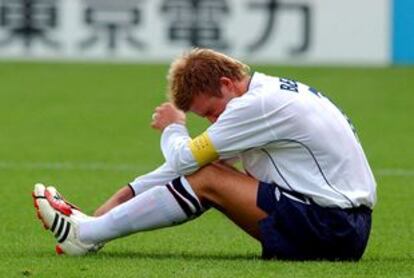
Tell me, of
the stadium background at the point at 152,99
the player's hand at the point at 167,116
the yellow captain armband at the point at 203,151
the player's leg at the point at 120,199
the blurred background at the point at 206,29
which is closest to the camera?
the yellow captain armband at the point at 203,151

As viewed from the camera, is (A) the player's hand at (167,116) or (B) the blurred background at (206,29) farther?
(B) the blurred background at (206,29)

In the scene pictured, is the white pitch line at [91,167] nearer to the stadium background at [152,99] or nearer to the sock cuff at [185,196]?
the stadium background at [152,99]

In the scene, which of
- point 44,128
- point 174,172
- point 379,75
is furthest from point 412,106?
point 174,172

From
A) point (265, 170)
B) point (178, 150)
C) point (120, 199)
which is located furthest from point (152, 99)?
point (178, 150)

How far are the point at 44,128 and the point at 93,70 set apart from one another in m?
7.26

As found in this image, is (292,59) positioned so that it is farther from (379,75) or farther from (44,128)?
(44,128)

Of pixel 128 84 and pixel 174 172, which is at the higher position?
pixel 174 172

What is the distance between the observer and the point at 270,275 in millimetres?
8242

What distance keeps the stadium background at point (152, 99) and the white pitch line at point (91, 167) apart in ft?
0.04

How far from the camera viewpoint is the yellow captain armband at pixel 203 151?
341 inches

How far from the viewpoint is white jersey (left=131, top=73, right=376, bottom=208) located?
8688 millimetres

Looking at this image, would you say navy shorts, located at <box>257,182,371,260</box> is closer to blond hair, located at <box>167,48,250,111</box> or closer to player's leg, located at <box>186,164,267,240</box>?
player's leg, located at <box>186,164,267,240</box>

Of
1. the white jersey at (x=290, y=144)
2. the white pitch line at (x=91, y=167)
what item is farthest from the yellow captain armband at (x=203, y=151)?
the white pitch line at (x=91, y=167)

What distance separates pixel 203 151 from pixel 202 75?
1.36 feet
